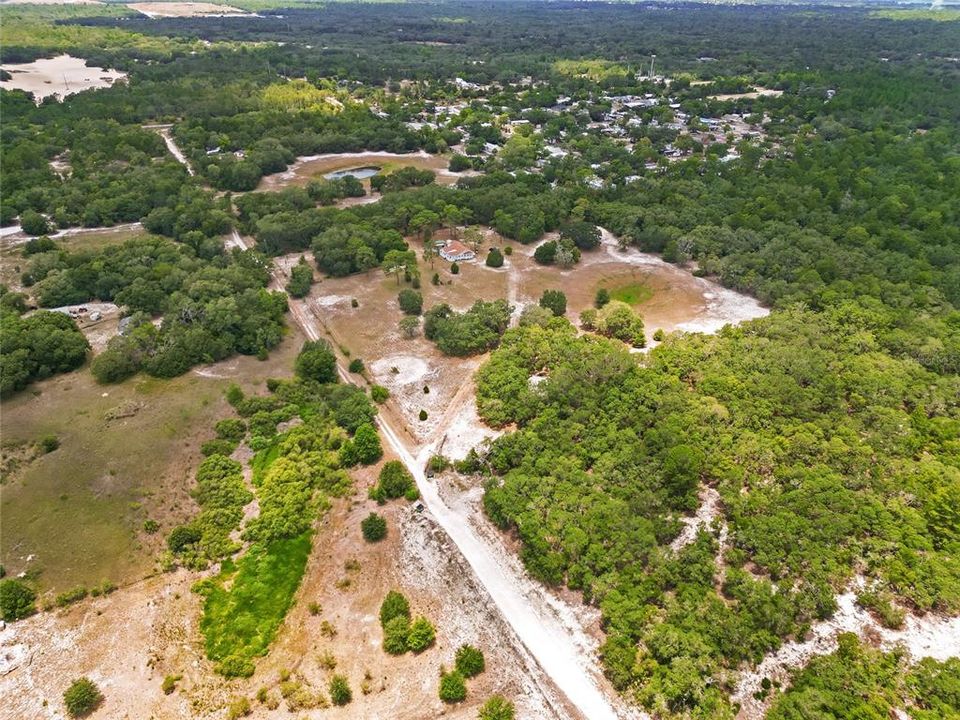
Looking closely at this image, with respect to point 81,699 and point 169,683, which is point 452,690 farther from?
point 81,699

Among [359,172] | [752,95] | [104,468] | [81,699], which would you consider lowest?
[359,172]

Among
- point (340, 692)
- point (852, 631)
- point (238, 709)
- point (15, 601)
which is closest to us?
point (238, 709)

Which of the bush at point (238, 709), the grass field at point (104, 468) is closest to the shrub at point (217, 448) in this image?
the grass field at point (104, 468)

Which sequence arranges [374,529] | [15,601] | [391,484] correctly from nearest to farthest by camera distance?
[15,601] < [374,529] < [391,484]

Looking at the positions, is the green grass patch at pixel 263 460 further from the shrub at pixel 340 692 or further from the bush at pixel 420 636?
the bush at pixel 420 636

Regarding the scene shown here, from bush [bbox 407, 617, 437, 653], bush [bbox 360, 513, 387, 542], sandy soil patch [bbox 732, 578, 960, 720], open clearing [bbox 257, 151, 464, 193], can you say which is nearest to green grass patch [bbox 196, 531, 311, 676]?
bush [bbox 360, 513, 387, 542]

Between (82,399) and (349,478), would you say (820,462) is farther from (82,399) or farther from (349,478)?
(82,399)

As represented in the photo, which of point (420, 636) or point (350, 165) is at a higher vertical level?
point (420, 636)

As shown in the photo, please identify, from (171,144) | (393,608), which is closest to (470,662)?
(393,608)
